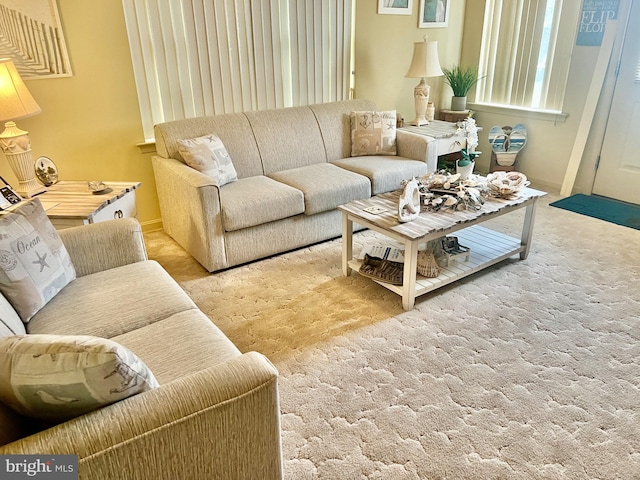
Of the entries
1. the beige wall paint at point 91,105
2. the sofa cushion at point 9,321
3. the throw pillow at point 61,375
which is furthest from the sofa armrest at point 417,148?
the throw pillow at point 61,375

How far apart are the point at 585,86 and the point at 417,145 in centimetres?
170

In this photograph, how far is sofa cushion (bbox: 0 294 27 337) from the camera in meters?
1.51

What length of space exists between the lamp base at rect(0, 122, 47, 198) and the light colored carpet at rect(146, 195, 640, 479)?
0.86 meters

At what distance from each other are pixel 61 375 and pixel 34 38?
2701 millimetres

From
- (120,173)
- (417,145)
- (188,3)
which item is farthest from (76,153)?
(417,145)

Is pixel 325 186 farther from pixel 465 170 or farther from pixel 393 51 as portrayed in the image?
pixel 393 51

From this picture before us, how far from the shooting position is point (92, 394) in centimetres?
103

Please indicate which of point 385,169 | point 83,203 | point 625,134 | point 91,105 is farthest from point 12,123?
point 625,134

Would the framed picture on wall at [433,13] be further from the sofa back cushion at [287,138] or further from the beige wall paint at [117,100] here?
the sofa back cushion at [287,138]

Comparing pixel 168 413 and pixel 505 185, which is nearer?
pixel 168 413

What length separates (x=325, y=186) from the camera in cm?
321

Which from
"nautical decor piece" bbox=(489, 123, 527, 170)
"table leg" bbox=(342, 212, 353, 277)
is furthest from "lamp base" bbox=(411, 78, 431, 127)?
"table leg" bbox=(342, 212, 353, 277)

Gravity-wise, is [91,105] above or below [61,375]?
above

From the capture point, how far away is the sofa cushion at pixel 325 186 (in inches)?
125
